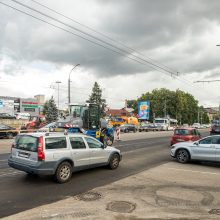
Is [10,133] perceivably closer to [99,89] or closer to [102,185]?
[102,185]

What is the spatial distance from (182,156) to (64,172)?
666 cm

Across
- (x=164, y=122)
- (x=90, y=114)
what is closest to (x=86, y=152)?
(x=90, y=114)

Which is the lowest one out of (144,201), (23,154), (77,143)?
(144,201)

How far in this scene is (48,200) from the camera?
7070 mm

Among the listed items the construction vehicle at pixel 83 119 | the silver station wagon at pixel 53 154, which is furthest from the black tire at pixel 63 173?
the construction vehicle at pixel 83 119

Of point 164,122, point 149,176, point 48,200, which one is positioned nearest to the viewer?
point 48,200

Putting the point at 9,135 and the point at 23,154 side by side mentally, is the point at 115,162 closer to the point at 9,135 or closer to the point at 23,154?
the point at 23,154

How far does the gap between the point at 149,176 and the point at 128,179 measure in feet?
3.15

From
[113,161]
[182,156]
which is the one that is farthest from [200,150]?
[113,161]

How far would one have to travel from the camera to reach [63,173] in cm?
895

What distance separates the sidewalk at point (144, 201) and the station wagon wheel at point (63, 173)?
127 centimetres

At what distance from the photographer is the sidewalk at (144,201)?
6.07 metres

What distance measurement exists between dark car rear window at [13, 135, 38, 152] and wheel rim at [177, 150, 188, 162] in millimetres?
7503

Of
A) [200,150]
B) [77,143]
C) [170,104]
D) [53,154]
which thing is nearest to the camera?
[53,154]
